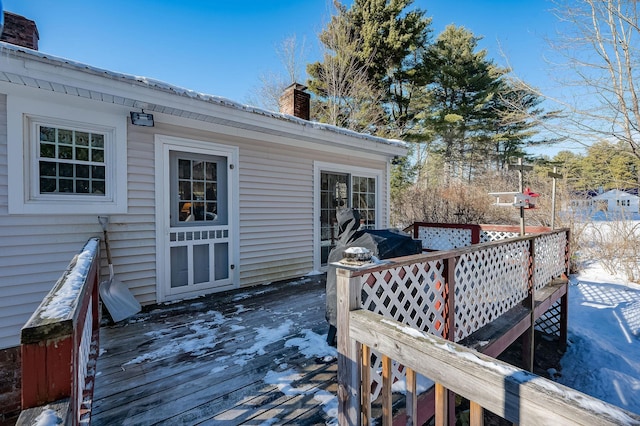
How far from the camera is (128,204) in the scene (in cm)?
360

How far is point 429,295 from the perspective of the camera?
7.73ft

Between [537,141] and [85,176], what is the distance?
67.3 feet

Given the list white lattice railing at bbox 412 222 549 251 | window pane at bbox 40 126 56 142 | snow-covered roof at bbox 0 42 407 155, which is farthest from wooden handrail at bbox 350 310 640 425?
white lattice railing at bbox 412 222 549 251

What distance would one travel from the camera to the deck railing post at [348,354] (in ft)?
5.07

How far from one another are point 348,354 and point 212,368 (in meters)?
1.43

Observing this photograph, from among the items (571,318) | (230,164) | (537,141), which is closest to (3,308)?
(230,164)

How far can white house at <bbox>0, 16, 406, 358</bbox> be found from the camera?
9.80 feet

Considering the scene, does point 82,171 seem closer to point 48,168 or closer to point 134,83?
point 48,168

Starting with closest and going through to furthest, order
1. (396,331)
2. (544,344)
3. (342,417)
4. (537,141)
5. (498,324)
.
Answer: (396,331)
(342,417)
(498,324)
(544,344)
(537,141)

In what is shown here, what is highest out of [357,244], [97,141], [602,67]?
[602,67]

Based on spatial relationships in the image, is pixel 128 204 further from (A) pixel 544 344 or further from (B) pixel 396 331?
(A) pixel 544 344

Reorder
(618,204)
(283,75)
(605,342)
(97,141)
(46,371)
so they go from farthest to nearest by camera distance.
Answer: (283,75)
(618,204)
(605,342)
(97,141)
(46,371)

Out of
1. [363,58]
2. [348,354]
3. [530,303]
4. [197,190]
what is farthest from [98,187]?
[363,58]

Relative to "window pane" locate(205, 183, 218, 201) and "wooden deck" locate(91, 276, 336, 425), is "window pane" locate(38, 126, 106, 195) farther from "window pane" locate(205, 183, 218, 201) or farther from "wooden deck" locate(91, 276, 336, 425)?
"wooden deck" locate(91, 276, 336, 425)
